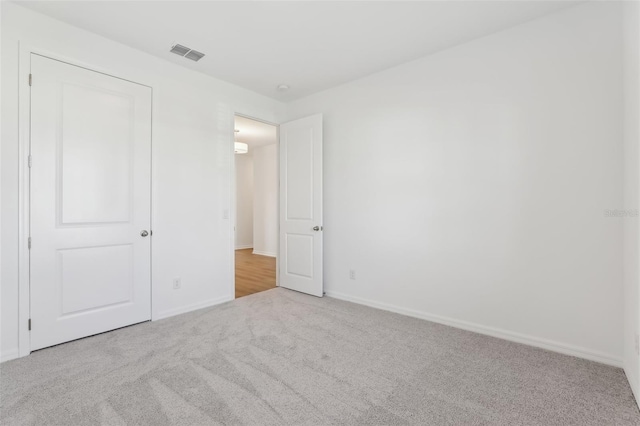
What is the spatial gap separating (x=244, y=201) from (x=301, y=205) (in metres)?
4.76

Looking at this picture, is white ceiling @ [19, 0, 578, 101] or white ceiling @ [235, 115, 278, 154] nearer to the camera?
white ceiling @ [19, 0, 578, 101]

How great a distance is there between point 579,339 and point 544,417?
1.01 m

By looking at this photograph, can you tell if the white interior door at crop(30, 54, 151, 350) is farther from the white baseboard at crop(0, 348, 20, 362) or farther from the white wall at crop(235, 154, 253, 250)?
the white wall at crop(235, 154, 253, 250)

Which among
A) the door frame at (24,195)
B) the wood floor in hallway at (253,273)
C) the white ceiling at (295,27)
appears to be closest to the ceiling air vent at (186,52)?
the white ceiling at (295,27)

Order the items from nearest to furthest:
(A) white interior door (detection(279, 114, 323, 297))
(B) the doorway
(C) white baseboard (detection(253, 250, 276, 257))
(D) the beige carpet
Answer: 1. (D) the beige carpet
2. (A) white interior door (detection(279, 114, 323, 297))
3. (B) the doorway
4. (C) white baseboard (detection(253, 250, 276, 257))

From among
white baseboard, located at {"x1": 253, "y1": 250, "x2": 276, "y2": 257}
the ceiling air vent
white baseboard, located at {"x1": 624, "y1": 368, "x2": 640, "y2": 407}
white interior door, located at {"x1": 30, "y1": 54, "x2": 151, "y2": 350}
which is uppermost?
the ceiling air vent

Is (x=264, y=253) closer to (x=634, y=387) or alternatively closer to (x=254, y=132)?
(x=254, y=132)

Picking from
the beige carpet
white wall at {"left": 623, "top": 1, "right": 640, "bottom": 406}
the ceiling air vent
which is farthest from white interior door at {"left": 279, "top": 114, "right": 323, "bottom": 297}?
white wall at {"left": 623, "top": 1, "right": 640, "bottom": 406}

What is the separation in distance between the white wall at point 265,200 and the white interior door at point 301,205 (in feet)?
9.97

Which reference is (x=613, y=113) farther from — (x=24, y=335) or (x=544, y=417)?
(x=24, y=335)

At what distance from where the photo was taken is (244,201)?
8.45m

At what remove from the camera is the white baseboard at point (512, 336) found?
2201 millimetres

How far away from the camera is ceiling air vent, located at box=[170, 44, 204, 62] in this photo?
286 cm

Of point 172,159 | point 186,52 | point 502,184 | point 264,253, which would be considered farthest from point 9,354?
point 264,253
